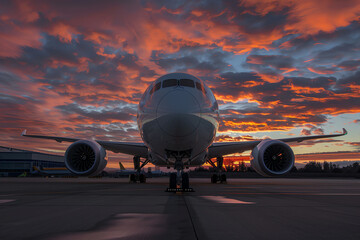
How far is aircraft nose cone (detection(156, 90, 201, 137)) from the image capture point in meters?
8.45

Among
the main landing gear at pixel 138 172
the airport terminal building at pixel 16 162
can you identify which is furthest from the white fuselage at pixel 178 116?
the airport terminal building at pixel 16 162

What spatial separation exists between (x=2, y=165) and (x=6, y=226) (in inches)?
4169

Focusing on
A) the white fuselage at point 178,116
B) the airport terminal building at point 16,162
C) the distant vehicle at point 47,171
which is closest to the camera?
the white fuselage at point 178,116

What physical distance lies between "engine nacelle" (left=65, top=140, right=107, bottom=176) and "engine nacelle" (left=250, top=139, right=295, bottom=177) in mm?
7519

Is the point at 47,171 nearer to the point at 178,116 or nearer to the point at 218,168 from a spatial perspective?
the point at 218,168

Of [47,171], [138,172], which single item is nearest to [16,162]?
[47,171]

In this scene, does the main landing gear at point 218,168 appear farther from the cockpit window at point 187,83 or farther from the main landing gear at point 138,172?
the cockpit window at point 187,83

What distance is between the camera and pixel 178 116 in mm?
8391

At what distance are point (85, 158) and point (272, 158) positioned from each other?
9.34 metres

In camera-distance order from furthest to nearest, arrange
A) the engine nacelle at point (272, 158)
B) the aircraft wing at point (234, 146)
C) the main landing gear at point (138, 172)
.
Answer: the main landing gear at point (138, 172) < the aircraft wing at point (234, 146) < the engine nacelle at point (272, 158)

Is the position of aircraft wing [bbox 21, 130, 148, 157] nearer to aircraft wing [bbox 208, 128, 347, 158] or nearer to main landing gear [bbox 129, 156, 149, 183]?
main landing gear [bbox 129, 156, 149, 183]

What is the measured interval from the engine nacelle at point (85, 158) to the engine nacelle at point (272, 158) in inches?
296

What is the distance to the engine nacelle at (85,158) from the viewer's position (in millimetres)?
14742

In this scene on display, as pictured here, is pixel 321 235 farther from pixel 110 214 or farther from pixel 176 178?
pixel 176 178
